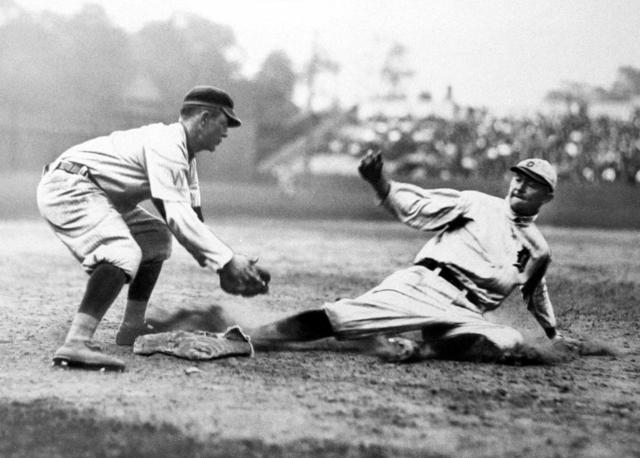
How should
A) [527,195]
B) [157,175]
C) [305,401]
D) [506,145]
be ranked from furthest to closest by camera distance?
[506,145]
[527,195]
[157,175]
[305,401]

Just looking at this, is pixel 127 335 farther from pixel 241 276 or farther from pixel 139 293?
pixel 241 276

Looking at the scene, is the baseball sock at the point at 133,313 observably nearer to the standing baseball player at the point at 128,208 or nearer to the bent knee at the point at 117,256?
the standing baseball player at the point at 128,208

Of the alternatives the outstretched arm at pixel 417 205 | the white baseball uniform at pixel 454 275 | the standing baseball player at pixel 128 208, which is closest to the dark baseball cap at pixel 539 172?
the white baseball uniform at pixel 454 275

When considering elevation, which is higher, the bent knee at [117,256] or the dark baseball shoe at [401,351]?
the bent knee at [117,256]

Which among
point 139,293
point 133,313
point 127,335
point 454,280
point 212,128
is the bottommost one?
point 127,335

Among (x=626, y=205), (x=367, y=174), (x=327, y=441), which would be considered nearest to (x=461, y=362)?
(x=367, y=174)

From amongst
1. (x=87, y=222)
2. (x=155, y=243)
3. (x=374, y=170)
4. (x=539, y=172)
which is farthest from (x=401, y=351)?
(x=87, y=222)

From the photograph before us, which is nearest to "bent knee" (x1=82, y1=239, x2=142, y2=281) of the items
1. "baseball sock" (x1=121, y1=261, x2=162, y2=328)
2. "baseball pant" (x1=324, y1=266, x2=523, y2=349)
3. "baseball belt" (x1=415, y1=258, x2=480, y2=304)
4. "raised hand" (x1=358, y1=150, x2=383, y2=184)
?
"baseball sock" (x1=121, y1=261, x2=162, y2=328)
